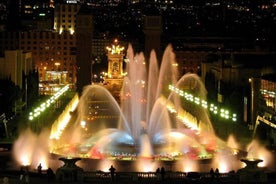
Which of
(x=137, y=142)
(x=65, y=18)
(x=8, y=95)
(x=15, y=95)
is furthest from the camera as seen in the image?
(x=65, y=18)

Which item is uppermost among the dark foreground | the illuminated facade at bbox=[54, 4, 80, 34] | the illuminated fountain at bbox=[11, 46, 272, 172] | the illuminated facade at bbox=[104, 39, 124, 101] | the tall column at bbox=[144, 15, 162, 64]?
the illuminated facade at bbox=[54, 4, 80, 34]

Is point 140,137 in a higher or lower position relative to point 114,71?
lower

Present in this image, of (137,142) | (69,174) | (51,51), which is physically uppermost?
(51,51)

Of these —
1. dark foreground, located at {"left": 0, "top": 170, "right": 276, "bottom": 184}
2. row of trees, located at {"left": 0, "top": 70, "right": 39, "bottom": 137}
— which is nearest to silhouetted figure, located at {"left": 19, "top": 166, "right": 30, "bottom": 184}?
dark foreground, located at {"left": 0, "top": 170, "right": 276, "bottom": 184}

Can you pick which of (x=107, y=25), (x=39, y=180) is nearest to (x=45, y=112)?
(x=39, y=180)

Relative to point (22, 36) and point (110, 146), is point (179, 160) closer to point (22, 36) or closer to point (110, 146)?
point (110, 146)

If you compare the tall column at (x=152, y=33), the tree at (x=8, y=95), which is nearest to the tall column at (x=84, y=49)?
the tall column at (x=152, y=33)

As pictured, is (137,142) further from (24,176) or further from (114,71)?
(114,71)

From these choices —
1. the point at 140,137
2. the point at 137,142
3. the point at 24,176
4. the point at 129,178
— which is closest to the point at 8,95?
the point at 140,137

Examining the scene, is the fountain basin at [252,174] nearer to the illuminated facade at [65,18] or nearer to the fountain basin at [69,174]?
the fountain basin at [69,174]

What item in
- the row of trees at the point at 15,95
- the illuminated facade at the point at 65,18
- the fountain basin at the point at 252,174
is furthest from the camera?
the illuminated facade at the point at 65,18

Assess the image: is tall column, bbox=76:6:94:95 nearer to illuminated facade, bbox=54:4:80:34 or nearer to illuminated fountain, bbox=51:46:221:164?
illuminated facade, bbox=54:4:80:34
